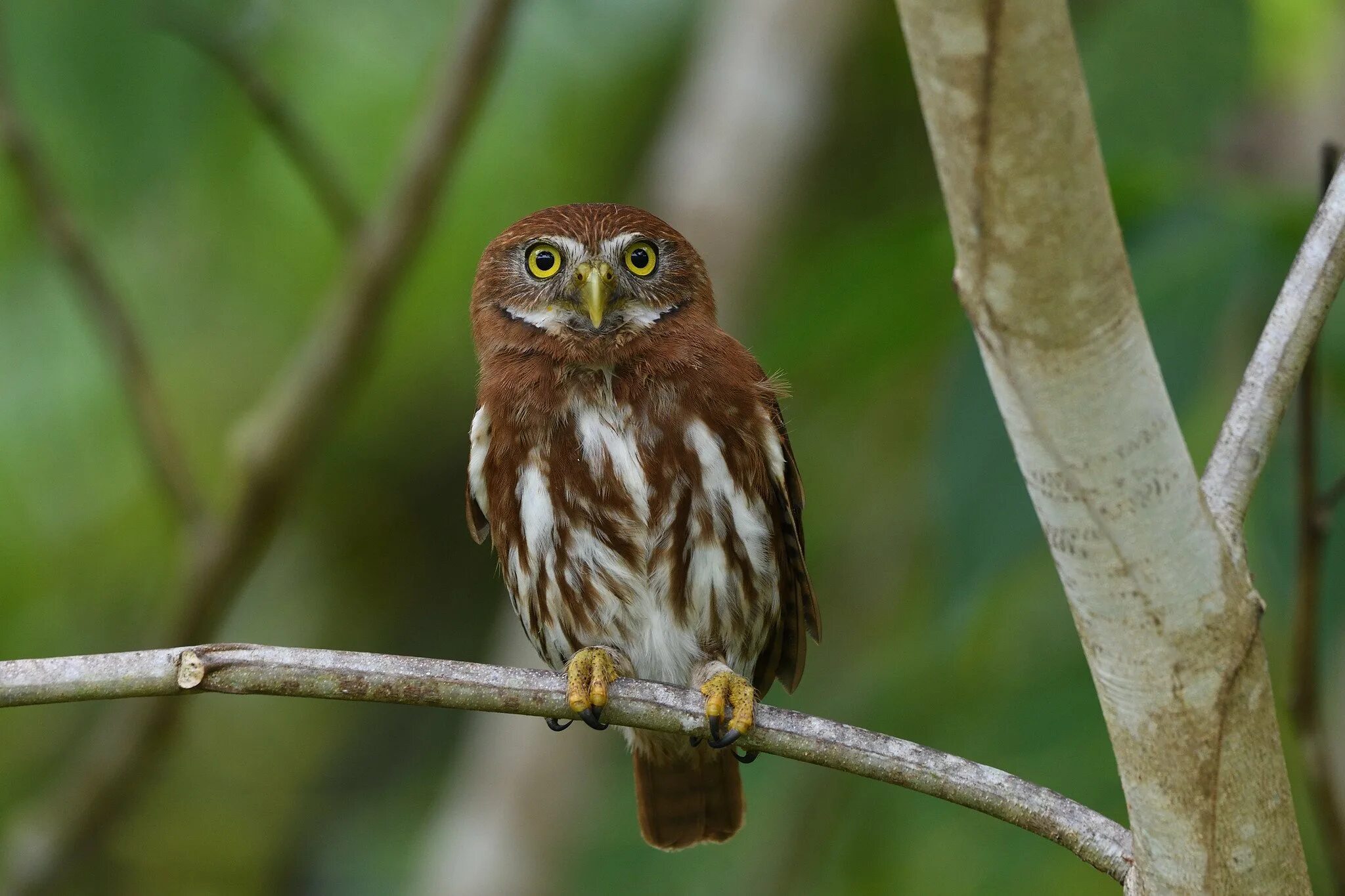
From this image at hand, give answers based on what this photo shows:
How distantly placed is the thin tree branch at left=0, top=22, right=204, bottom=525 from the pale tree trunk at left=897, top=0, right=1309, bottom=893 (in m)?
2.67

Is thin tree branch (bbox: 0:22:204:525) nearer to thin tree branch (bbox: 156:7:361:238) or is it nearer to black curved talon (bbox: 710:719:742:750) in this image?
thin tree branch (bbox: 156:7:361:238)

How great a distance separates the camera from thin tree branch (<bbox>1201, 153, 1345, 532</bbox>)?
1892 millimetres

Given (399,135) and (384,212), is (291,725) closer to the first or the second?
(399,135)

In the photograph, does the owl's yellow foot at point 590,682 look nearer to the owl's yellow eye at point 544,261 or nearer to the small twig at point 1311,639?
the owl's yellow eye at point 544,261

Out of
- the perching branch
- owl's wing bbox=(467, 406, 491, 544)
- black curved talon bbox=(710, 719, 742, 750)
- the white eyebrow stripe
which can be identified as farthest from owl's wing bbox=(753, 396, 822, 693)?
the perching branch

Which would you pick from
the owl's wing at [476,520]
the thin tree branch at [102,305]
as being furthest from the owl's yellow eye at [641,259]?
the thin tree branch at [102,305]

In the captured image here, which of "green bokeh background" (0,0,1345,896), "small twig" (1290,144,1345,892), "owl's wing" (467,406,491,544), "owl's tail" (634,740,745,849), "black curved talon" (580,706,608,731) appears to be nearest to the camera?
"black curved talon" (580,706,608,731)

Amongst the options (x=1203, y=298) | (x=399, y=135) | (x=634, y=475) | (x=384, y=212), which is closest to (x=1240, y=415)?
(x=1203, y=298)

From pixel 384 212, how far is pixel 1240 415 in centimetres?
239

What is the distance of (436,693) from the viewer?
2.09 meters

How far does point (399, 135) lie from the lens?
16.8 feet

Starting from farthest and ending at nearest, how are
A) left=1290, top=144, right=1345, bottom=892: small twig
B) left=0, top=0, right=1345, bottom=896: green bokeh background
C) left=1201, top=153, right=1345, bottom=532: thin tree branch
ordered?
1. left=0, top=0, right=1345, bottom=896: green bokeh background
2. left=1290, top=144, right=1345, bottom=892: small twig
3. left=1201, top=153, right=1345, bottom=532: thin tree branch

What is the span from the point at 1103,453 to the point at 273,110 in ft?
8.47

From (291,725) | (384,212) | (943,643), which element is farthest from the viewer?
(291,725)
